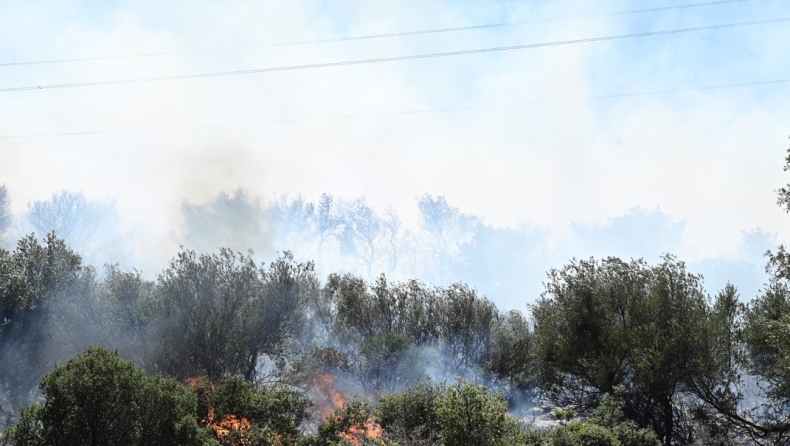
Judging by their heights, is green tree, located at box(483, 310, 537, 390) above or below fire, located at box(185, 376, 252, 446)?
above

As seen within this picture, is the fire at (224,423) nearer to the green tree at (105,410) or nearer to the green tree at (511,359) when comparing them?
the green tree at (105,410)

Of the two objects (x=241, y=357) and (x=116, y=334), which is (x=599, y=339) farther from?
(x=116, y=334)

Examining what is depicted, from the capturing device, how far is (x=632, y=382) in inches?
1035

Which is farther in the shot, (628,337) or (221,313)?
(221,313)

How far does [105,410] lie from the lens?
17344mm

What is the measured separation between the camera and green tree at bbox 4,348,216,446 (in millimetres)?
16766

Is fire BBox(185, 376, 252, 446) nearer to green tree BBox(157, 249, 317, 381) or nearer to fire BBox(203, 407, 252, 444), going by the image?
fire BBox(203, 407, 252, 444)

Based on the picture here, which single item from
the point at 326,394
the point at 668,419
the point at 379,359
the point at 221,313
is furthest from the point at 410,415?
the point at 221,313

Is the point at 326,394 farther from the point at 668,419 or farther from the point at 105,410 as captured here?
the point at 668,419

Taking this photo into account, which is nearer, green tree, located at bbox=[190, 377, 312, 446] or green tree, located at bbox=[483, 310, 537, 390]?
green tree, located at bbox=[190, 377, 312, 446]

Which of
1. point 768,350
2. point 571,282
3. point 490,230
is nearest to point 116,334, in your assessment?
point 571,282

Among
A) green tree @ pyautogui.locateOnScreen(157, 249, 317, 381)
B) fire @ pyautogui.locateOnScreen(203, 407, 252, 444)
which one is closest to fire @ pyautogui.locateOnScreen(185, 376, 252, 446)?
fire @ pyautogui.locateOnScreen(203, 407, 252, 444)

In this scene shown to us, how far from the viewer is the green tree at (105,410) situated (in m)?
16.8

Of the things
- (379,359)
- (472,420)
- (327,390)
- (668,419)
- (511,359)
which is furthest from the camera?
(511,359)
